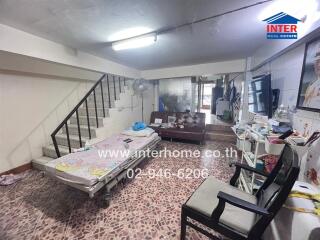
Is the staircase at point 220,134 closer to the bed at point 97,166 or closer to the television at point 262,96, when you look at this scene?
the television at point 262,96

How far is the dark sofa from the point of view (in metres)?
4.12

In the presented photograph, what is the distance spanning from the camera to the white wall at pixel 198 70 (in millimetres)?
3670

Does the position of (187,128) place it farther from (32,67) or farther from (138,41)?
(32,67)

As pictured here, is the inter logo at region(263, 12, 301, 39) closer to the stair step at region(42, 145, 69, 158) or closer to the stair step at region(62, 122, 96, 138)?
the stair step at region(62, 122, 96, 138)

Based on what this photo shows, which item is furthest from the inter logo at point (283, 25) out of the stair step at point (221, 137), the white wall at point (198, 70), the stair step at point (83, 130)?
the stair step at point (83, 130)

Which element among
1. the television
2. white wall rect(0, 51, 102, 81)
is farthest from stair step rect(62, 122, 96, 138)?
the television

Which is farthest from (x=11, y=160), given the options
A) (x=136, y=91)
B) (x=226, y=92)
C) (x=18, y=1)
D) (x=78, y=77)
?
(x=226, y=92)

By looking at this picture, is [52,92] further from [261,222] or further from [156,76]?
[261,222]

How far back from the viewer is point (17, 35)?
6.06 feet

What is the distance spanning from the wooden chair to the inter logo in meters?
1.43

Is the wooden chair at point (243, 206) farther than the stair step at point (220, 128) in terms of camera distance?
No

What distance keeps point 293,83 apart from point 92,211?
9.77 ft

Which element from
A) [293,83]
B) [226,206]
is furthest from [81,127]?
[293,83]

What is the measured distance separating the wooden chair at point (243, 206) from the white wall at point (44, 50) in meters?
2.72
